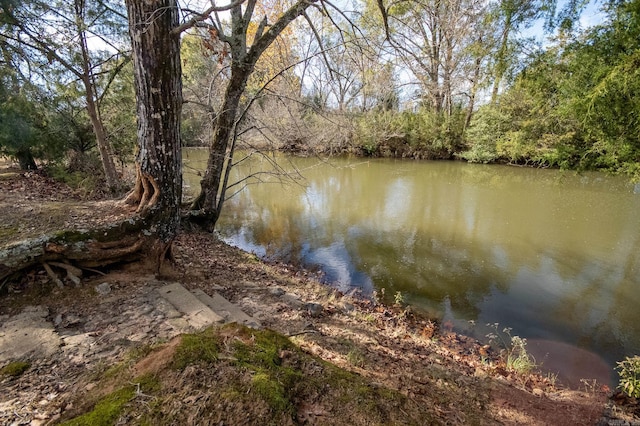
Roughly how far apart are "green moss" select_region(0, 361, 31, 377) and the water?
4.04 meters

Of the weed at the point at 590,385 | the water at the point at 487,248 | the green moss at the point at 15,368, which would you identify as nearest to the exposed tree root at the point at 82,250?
the green moss at the point at 15,368

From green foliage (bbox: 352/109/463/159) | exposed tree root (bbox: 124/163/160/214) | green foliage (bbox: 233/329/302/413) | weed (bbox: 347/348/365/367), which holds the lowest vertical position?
weed (bbox: 347/348/365/367)

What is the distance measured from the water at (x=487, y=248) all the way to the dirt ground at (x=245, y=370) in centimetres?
86

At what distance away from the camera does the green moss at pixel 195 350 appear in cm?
149

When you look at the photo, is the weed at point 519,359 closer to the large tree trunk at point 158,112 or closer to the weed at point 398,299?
the weed at point 398,299

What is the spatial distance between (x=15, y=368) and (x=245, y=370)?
153 centimetres

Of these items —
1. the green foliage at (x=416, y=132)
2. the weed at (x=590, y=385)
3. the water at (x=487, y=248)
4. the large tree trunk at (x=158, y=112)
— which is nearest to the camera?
the large tree trunk at (x=158, y=112)

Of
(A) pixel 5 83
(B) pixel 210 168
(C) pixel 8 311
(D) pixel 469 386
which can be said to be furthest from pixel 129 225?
(A) pixel 5 83

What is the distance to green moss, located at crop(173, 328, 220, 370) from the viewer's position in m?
1.49

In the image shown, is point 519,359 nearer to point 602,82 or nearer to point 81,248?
point 602,82

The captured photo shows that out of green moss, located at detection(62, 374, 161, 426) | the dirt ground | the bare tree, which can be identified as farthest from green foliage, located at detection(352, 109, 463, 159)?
green moss, located at detection(62, 374, 161, 426)

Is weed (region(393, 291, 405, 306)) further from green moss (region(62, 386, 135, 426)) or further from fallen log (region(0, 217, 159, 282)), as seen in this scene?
green moss (region(62, 386, 135, 426))

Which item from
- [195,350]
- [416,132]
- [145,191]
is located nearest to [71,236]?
[145,191]

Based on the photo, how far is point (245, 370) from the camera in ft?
4.92
